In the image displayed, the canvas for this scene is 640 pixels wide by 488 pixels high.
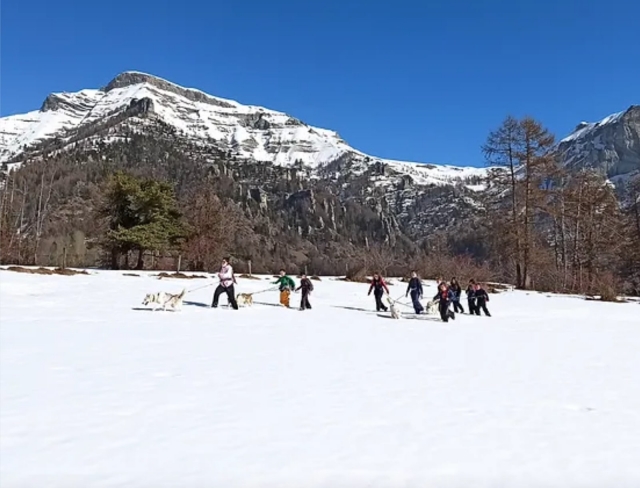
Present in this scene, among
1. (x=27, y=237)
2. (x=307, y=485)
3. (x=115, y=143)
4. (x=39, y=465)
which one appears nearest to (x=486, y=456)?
(x=307, y=485)

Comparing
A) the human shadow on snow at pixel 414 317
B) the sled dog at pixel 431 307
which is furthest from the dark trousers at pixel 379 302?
the sled dog at pixel 431 307

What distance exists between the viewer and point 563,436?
5754 millimetres

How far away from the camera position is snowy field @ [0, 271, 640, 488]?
4.76 m

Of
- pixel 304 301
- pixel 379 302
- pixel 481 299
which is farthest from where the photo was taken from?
pixel 481 299

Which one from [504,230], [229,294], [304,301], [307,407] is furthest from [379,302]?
[504,230]

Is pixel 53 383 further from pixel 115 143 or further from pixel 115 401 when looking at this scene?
pixel 115 143

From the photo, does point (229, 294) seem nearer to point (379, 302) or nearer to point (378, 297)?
point (378, 297)

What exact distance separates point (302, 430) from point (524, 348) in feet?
26.1

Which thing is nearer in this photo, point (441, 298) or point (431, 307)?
point (441, 298)

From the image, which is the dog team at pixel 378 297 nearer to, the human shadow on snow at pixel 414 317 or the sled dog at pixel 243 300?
the sled dog at pixel 243 300

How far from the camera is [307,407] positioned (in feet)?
21.8

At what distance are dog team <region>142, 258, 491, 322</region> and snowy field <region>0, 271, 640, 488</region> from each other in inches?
134

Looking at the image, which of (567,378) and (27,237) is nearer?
(567,378)

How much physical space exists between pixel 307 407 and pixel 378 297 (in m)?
13.7
